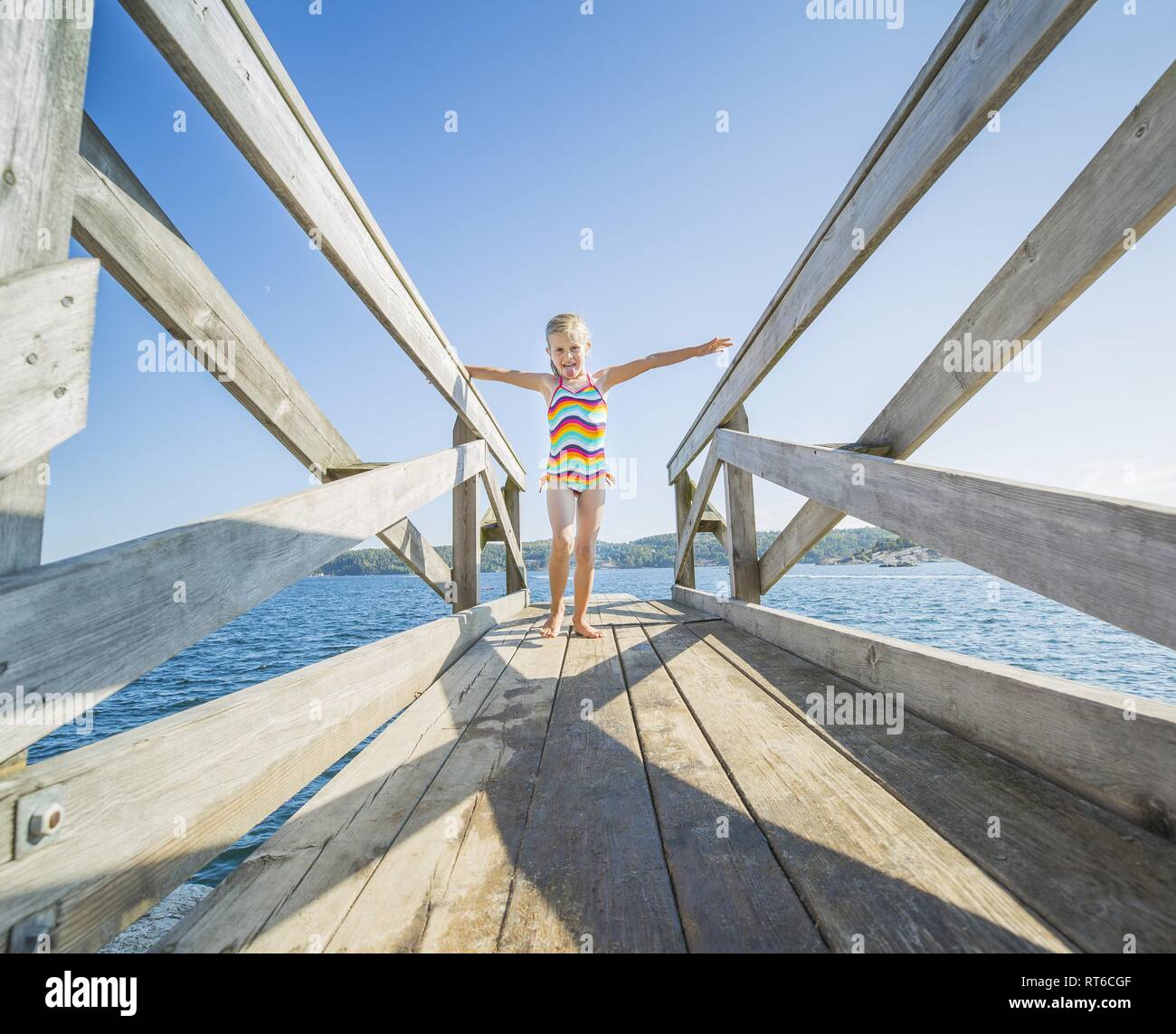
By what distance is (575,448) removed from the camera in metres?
3.45

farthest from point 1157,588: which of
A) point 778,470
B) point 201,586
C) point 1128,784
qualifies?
point 778,470

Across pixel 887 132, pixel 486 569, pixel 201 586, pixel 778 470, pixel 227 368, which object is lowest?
pixel 486 569

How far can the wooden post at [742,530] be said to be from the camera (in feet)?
11.6

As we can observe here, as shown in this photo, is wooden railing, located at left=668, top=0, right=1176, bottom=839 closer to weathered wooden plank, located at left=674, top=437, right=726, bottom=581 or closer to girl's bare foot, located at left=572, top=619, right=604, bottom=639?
girl's bare foot, located at left=572, top=619, right=604, bottom=639

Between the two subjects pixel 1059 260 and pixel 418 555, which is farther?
pixel 418 555

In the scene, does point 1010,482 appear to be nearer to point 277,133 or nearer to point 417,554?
point 277,133

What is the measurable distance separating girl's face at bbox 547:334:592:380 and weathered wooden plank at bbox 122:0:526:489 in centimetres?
106

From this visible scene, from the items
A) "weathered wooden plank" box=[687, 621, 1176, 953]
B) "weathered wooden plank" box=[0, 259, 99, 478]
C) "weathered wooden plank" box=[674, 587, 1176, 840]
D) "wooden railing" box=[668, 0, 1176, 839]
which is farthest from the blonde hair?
"weathered wooden plank" box=[0, 259, 99, 478]

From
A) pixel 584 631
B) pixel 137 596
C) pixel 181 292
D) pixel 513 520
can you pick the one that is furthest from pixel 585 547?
pixel 513 520

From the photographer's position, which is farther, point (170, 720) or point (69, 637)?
point (170, 720)

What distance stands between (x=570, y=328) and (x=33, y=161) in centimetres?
287

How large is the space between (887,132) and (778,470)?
1258mm
